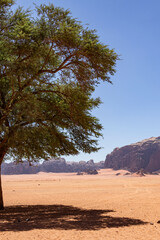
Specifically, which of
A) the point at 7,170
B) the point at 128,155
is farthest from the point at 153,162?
the point at 7,170

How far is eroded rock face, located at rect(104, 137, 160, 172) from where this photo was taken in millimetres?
128750

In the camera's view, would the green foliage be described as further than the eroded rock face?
No

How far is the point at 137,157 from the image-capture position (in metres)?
135

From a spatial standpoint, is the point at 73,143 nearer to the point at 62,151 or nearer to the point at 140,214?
the point at 62,151

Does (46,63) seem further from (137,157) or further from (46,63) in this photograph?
(137,157)

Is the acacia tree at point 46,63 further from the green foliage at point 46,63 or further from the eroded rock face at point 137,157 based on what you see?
the eroded rock face at point 137,157

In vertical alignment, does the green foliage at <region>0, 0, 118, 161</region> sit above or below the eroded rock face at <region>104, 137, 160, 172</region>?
above

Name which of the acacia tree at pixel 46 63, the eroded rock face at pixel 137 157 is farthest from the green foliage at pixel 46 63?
the eroded rock face at pixel 137 157

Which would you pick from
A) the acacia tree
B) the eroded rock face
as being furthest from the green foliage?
the eroded rock face

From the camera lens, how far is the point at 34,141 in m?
16.1

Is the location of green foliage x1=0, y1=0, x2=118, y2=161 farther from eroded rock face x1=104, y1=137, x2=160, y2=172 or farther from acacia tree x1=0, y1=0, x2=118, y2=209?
eroded rock face x1=104, y1=137, x2=160, y2=172

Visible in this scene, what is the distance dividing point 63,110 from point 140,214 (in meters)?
6.83

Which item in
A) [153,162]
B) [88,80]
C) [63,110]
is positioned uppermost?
[88,80]

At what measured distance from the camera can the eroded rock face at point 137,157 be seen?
→ 422 ft
